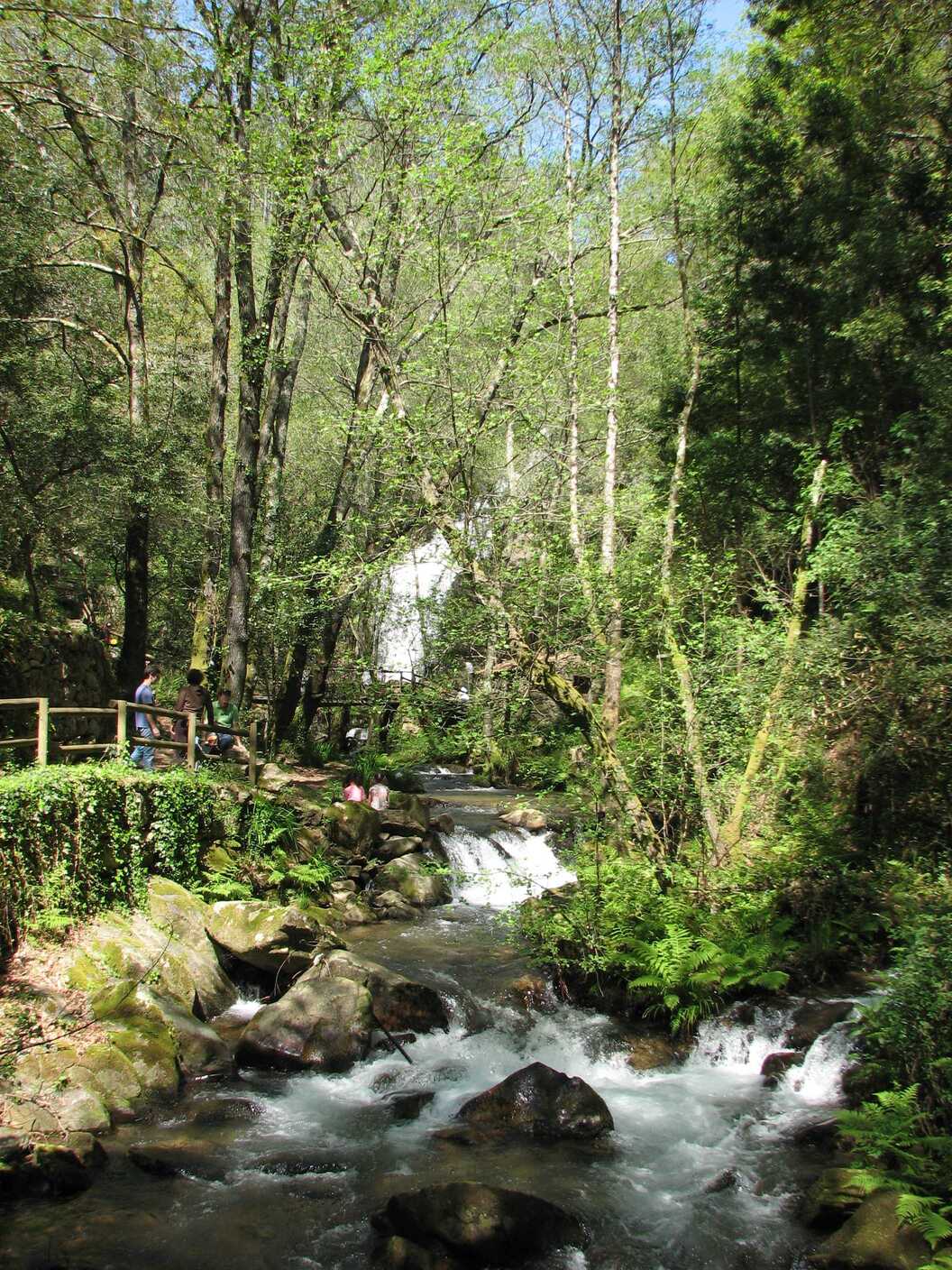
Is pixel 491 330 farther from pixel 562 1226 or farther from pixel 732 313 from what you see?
pixel 562 1226

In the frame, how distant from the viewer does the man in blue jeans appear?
39.9 ft

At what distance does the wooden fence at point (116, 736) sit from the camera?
923cm

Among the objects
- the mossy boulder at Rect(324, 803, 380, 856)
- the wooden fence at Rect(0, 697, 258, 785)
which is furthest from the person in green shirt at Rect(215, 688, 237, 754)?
the mossy boulder at Rect(324, 803, 380, 856)

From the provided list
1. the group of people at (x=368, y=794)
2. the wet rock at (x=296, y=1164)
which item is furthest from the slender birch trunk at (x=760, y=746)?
the group of people at (x=368, y=794)

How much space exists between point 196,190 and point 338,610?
814 cm

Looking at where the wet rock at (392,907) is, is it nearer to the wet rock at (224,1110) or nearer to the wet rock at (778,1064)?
the wet rock at (224,1110)

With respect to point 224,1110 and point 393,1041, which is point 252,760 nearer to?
point 393,1041

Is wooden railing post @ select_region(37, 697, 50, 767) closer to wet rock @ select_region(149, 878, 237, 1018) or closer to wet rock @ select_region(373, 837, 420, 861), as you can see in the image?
wet rock @ select_region(149, 878, 237, 1018)

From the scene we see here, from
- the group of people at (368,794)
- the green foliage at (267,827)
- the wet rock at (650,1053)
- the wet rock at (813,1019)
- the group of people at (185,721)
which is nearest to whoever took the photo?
the wet rock at (813,1019)

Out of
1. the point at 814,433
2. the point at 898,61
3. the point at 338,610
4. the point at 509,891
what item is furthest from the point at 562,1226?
the point at 898,61

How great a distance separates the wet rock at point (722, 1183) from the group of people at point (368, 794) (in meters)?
10.4

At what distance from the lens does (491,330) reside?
1327 centimetres

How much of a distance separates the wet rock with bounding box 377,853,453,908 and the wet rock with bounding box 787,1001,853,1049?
637 centimetres

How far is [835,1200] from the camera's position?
5809mm
